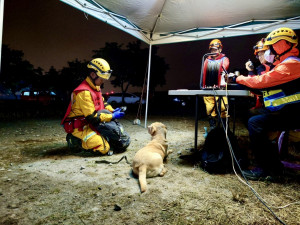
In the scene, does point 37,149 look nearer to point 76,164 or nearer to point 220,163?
point 76,164

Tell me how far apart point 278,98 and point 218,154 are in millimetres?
1233

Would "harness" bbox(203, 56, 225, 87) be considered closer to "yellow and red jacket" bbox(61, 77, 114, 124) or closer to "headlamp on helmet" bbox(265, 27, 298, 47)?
"headlamp on helmet" bbox(265, 27, 298, 47)

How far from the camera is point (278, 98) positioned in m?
Answer: 2.54

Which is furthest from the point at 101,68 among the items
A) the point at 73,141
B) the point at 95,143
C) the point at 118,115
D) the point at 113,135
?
the point at 73,141

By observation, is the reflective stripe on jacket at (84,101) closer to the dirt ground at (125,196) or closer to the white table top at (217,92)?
the dirt ground at (125,196)

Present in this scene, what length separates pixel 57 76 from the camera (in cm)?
3153

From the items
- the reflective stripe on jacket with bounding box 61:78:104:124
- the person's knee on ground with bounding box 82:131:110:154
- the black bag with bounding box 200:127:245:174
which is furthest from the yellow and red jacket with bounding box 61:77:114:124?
the black bag with bounding box 200:127:245:174

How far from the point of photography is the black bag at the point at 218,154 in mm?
2957

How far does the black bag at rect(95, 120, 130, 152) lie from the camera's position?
399 cm

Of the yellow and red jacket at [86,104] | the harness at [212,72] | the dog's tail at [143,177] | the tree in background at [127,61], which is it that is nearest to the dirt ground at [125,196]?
the dog's tail at [143,177]

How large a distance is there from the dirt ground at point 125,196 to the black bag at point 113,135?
2.41 ft

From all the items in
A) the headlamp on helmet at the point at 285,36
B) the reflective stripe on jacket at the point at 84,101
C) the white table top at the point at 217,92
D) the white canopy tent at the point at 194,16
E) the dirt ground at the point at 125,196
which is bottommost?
the dirt ground at the point at 125,196

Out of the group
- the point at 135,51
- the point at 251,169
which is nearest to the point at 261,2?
the point at 251,169

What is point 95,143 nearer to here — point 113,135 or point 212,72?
point 113,135
